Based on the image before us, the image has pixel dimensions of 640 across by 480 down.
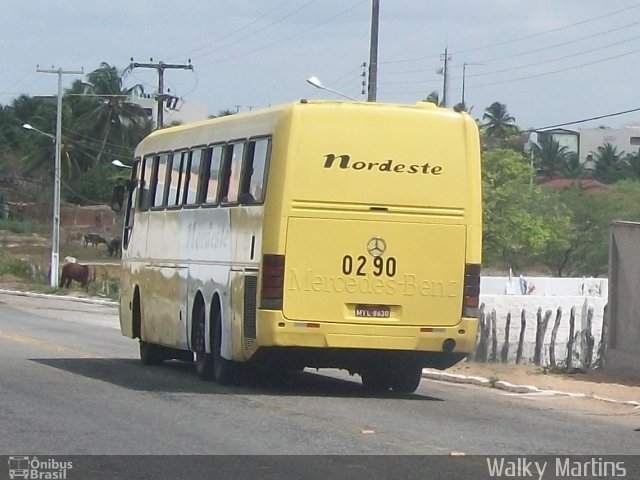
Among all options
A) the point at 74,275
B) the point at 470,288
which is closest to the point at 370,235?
the point at 470,288

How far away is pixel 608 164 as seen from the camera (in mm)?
116375

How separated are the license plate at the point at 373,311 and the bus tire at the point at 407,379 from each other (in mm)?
1362

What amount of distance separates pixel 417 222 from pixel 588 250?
63587 millimetres

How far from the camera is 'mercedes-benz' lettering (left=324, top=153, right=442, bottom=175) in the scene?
16812 mm

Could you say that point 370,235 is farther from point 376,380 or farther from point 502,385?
point 502,385

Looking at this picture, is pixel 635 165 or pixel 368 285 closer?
pixel 368 285

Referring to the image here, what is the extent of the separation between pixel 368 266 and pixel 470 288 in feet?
4.24

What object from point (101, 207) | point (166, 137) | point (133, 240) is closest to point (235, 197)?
point (166, 137)

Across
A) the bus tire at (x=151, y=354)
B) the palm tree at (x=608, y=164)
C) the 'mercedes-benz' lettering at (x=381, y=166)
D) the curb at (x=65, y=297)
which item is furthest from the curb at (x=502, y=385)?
the palm tree at (x=608, y=164)

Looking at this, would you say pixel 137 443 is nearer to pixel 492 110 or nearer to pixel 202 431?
pixel 202 431

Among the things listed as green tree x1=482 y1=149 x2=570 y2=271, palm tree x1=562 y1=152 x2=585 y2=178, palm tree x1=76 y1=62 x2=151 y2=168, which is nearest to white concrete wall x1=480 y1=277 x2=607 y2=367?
green tree x1=482 y1=149 x2=570 y2=271

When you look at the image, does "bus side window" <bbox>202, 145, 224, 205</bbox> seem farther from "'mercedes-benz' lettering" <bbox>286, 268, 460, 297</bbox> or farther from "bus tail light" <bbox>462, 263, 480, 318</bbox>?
"bus tail light" <bbox>462, 263, 480, 318</bbox>

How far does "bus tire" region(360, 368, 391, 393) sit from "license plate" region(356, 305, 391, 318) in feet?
5.90

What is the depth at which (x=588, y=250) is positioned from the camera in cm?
7912
